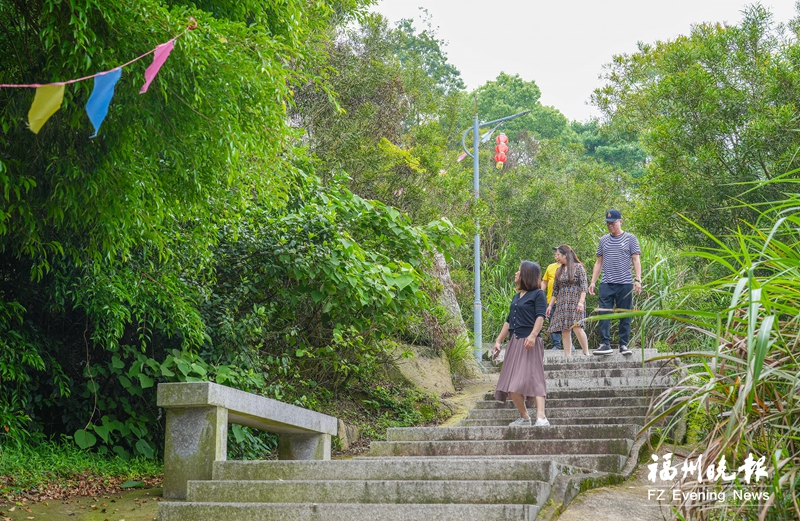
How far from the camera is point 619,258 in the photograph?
9273 millimetres

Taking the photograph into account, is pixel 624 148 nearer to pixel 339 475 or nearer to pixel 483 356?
pixel 483 356

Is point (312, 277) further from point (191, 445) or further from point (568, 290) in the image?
point (568, 290)

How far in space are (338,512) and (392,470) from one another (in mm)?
730

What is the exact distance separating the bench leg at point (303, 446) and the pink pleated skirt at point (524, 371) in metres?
1.80

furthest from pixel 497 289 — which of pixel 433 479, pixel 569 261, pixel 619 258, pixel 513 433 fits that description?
pixel 433 479

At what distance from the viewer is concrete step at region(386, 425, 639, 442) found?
267 inches

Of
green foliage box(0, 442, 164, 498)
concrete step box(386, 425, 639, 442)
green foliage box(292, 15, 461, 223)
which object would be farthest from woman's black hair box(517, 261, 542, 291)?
green foliage box(292, 15, 461, 223)

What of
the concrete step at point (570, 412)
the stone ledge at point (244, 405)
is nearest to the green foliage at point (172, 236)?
the stone ledge at point (244, 405)

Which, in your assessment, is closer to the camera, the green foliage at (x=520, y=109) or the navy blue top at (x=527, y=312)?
the navy blue top at (x=527, y=312)

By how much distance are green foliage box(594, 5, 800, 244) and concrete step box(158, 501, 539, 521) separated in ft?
24.6

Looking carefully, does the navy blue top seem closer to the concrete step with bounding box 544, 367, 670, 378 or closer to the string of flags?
the concrete step with bounding box 544, 367, 670, 378

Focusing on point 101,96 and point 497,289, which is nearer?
point 101,96

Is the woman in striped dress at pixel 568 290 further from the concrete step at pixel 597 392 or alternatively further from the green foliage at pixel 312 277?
the green foliage at pixel 312 277

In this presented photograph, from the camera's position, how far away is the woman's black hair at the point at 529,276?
23.9 feet
